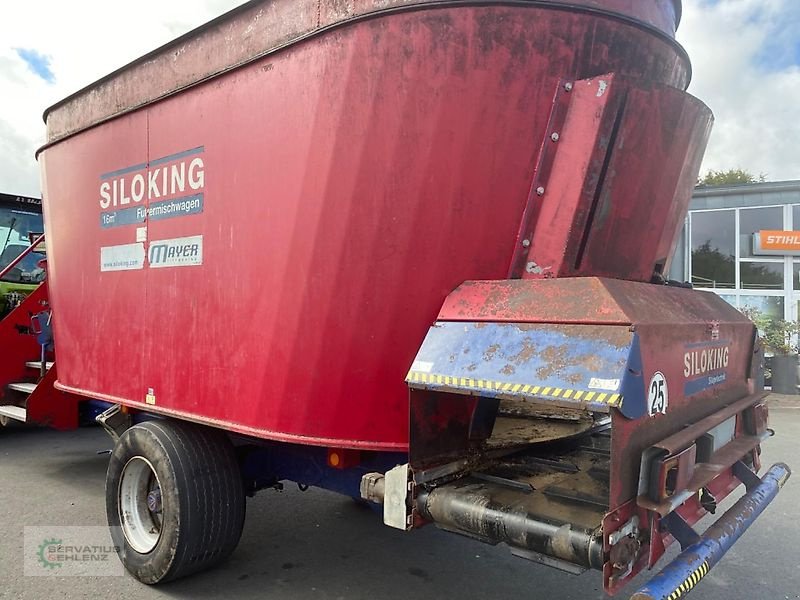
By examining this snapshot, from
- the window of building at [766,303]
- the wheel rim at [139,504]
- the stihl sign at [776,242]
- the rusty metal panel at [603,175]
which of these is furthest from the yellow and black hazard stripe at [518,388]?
the stihl sign at [776,242]

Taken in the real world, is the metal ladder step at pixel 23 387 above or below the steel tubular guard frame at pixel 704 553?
above

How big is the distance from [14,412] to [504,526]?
516cm

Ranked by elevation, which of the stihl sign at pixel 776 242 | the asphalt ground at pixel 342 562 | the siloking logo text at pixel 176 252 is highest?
the stihl sign at pixel 776 242

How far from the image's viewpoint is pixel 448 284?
289 centimetres

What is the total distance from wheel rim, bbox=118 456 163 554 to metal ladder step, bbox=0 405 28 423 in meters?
2.25

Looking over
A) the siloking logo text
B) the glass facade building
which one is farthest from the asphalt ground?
the glass facade building

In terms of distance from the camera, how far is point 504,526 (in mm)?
2465

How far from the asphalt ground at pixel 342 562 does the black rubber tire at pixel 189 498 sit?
20cm

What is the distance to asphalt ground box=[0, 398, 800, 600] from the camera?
362 cm

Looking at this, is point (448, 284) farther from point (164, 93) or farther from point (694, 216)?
point (694, 216)

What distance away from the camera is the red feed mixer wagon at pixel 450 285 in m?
2.43

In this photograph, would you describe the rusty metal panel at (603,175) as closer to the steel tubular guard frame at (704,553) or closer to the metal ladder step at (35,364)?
the steel tubular guard frame at (704,553)

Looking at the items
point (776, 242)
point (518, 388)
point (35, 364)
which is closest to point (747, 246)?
point (776, 242)

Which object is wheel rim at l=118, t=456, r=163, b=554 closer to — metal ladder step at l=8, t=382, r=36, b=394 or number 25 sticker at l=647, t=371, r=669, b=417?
metal ladder step at l=8, t=382, r=36, b=394
